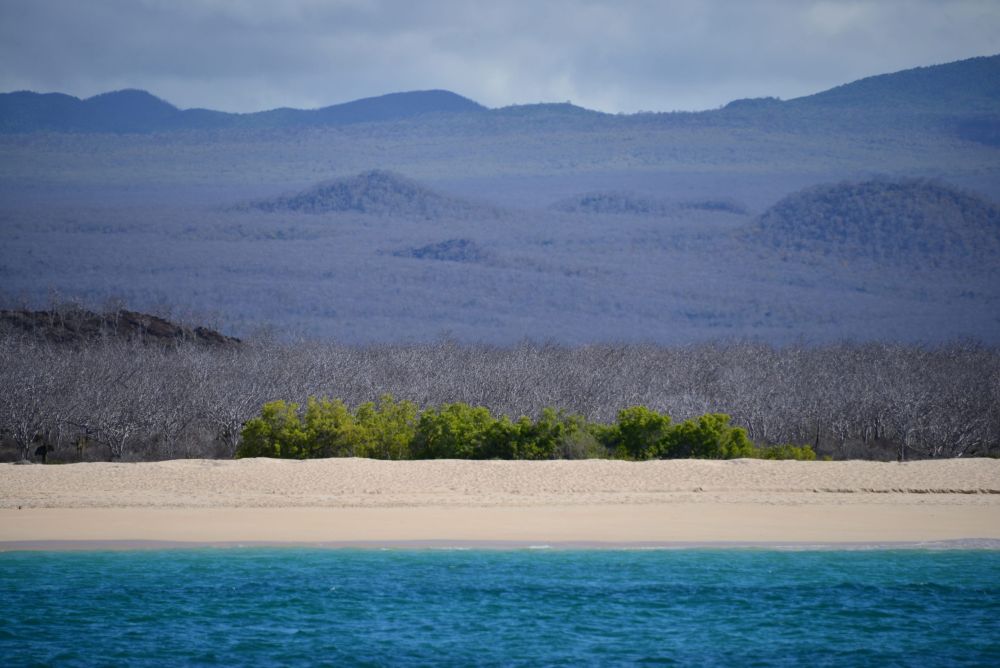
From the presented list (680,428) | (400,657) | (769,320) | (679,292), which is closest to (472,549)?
(400,657)

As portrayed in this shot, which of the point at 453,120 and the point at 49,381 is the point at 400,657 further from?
the point at 453,120

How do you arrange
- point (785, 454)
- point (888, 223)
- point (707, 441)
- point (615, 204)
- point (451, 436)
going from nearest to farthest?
point (451, 436)
point (707, 441)
point (785, 454)
point (888, 223)
point (615, 204)

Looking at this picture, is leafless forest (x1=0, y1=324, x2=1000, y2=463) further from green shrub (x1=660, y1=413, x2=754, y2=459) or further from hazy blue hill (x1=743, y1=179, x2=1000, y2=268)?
hazy blue hill (x1=743, y1=179, x2=1000, y2=268)

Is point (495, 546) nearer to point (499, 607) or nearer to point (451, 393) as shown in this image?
point (499, 607)

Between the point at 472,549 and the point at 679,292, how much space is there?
297 ft

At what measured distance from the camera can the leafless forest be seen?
28969 mm

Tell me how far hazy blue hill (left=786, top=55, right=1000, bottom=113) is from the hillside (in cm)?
13794

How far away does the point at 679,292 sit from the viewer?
105500 millimetres

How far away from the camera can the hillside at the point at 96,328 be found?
49.6 m

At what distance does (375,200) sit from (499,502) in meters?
122

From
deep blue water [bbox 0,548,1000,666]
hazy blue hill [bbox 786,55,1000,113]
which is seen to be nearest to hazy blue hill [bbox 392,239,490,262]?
hazy blue hill [bbox 786,55,1000,113]

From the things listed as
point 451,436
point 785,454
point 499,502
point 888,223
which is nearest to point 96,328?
point 451,436

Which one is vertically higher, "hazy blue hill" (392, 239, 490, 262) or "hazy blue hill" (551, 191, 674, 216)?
"hazy blue hill" (551, 191, 674, 216)

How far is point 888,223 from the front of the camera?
121688 mm
